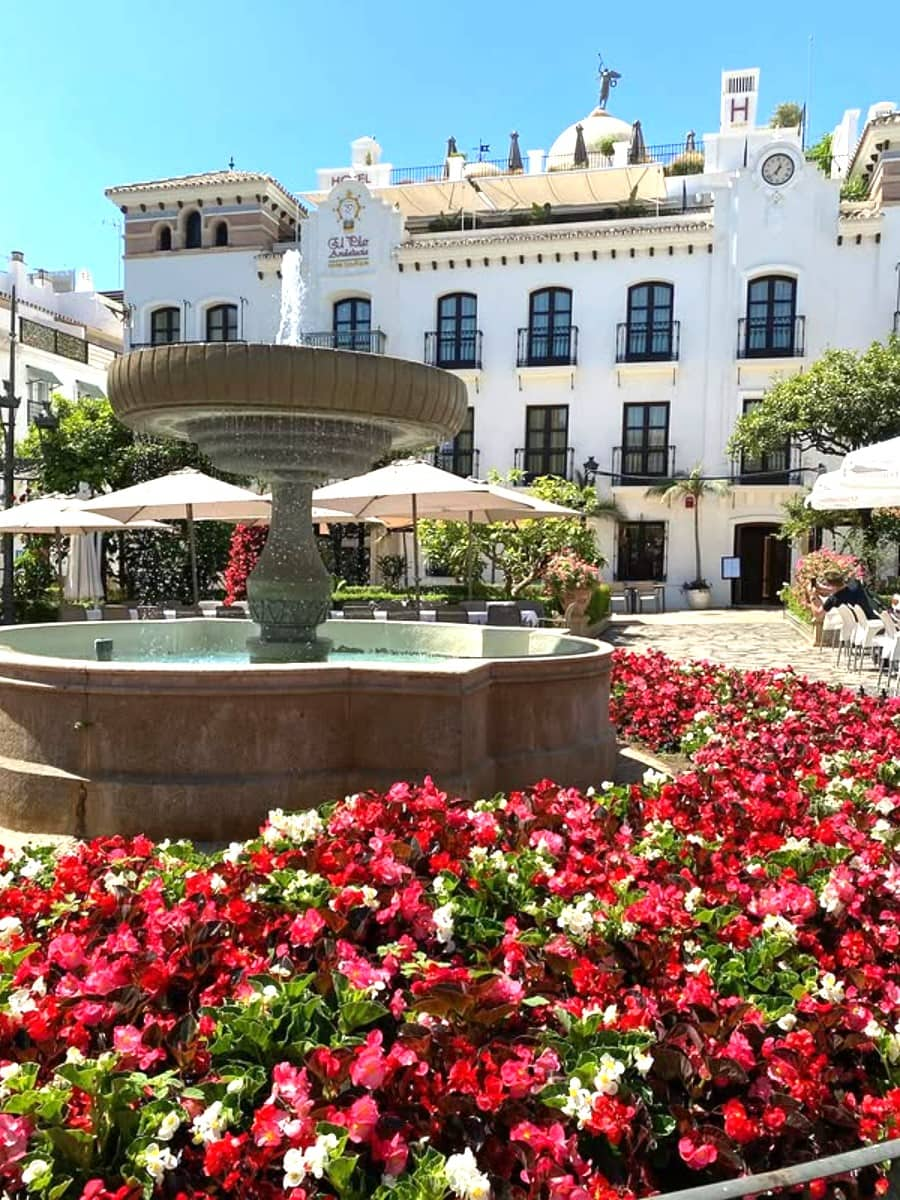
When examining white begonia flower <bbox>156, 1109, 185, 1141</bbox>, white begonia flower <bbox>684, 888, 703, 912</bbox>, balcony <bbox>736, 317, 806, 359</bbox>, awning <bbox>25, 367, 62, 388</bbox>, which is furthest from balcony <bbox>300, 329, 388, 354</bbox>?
white begonia flower <bbox>156, 1109, 185, 1141</bbox>

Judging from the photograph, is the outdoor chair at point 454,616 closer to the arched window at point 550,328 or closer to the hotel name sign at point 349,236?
the arched window at point 550,328

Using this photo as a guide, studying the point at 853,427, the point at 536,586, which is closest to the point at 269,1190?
the point at 536,586

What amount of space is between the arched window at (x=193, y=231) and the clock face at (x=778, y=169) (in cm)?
1855

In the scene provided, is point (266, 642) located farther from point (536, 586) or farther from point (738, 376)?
point (738, 376)

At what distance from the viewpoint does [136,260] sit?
3378 centimetres

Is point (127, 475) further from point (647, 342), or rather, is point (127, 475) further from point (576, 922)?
point (576, 922)

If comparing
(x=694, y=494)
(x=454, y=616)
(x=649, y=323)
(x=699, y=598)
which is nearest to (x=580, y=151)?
(x=649, y=323)

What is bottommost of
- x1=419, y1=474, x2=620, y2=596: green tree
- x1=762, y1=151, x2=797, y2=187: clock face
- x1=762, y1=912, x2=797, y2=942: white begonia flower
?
x1=762, y1=912, x2=797, y2=942: white begonia flower

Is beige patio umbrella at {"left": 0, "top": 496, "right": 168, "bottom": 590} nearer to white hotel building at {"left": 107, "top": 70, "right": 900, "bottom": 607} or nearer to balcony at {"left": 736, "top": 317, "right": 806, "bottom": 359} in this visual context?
white hotel building at {"left": 107, "top": 70, "right": 900, "bottom": 607}

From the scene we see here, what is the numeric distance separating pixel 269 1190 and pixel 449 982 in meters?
0.70

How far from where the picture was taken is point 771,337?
29.7 meters

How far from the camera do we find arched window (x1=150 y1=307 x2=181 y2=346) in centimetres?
3409

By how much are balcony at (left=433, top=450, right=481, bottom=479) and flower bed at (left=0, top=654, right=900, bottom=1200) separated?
28.5 meters

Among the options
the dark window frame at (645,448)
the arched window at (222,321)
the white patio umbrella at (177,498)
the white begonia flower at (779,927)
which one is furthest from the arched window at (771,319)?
the white begonia flower at (779,927)
